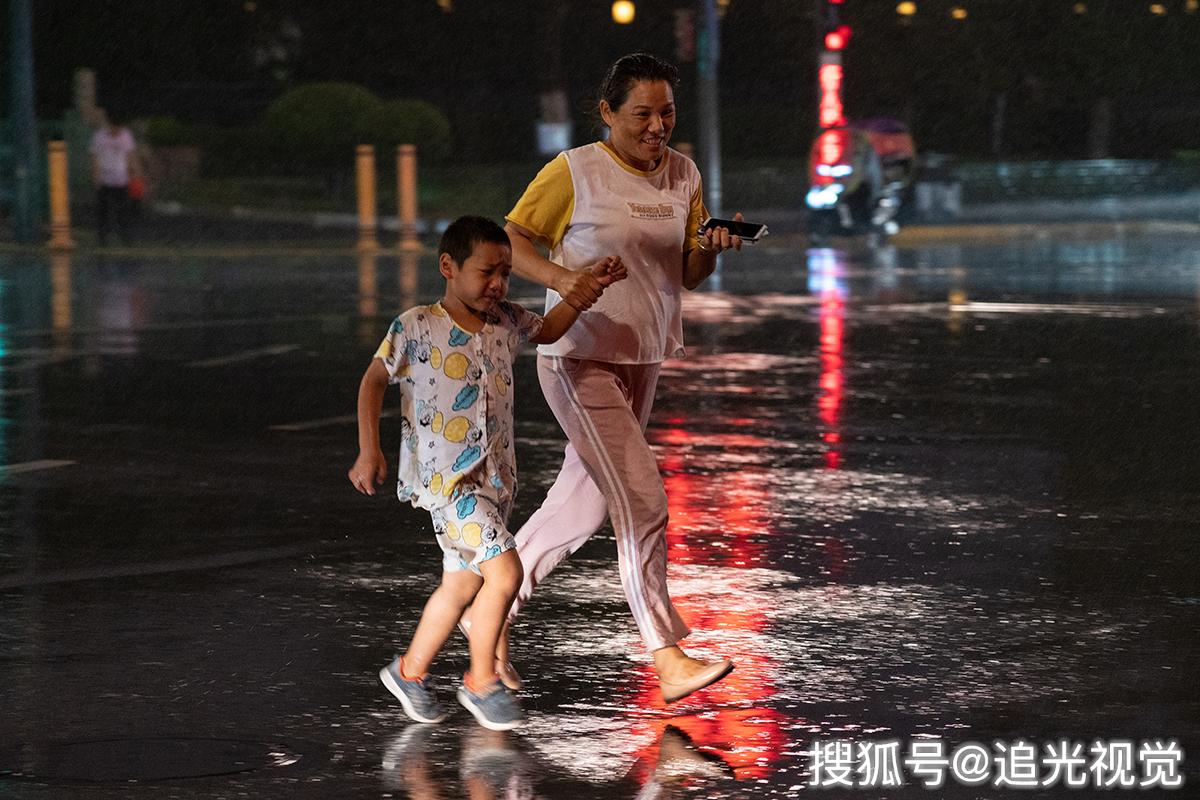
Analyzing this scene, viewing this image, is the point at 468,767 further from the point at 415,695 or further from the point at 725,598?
the point at 725,598

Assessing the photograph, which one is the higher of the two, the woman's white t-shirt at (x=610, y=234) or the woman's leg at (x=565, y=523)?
the woman's white t-shirt at (x=610, y=234)

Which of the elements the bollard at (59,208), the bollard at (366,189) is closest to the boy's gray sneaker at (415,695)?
the bollard at (59,208)

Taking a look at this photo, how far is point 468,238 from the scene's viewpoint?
5766mm

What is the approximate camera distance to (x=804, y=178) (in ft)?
127

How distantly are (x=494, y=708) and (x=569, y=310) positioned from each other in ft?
3.64

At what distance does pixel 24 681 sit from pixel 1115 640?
3.32 metres

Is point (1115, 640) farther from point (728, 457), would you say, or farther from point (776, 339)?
point (776, 339)

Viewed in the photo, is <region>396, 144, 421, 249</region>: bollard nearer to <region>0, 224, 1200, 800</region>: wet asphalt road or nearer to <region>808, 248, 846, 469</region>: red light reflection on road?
<region>808, 248, 846, 469</region>: red light reflection on road

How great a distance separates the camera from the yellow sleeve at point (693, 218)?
636cm

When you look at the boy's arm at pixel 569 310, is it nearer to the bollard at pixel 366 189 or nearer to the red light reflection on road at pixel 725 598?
the red light reflection on road at pixel 725 598

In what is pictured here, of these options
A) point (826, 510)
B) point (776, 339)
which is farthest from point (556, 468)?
point (776, 339)

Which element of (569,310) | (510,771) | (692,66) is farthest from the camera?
(692,66)

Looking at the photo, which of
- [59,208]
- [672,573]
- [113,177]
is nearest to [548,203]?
[672,573]

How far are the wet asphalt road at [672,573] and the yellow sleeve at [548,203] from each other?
4.34 ft
